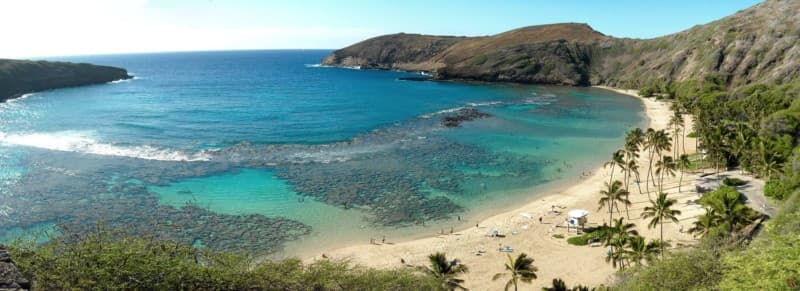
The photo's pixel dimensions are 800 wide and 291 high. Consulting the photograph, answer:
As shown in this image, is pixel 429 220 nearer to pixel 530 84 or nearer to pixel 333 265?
pixel 333 265

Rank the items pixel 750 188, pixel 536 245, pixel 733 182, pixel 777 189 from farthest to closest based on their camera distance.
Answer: pixel 733 182
pixel 750 188
pixel 777 189
pixel 536 245

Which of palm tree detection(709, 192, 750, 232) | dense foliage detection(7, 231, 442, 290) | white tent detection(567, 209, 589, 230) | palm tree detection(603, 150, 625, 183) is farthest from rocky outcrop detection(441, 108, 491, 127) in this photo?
dense foliage detection(7, 231, 442, 290)

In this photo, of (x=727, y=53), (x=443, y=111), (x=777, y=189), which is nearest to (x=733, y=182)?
(x=777, y=189)

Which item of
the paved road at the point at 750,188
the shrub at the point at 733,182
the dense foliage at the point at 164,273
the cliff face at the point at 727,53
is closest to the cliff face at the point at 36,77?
the dense foliage at the point at 164,273

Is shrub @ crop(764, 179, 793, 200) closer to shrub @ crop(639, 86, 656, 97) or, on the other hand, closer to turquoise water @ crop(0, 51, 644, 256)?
turquoise water @ crop(0, 51, 644, 256)

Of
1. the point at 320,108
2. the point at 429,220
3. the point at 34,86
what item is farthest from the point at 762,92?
the point at 34,86

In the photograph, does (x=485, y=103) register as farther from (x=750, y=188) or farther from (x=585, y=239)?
(x=585, y=239)

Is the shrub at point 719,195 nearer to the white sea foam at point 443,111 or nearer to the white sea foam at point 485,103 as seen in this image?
the white sea foam at point 443,111
